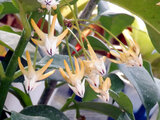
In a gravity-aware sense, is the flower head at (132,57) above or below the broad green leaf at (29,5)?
below

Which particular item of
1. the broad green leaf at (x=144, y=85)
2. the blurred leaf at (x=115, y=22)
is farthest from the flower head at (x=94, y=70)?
the blurred leaf at (x=115, y=22)

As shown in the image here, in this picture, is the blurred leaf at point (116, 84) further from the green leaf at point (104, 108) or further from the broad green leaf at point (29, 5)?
the broad green leaf at point (29, 5)

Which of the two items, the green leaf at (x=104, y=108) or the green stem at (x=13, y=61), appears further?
the green leaf at (x=104, y=108)

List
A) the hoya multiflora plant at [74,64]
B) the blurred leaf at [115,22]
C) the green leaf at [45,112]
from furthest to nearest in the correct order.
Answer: the blurred leaf at [115,22]
the green leaf at [45,112]
the hoya multiflora plant at [74,64]

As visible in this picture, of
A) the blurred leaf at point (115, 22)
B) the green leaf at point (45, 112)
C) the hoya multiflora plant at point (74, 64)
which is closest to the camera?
the hoya multiflora plant at point (74, 64)

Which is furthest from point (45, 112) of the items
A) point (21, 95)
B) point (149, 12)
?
point (149, 12)

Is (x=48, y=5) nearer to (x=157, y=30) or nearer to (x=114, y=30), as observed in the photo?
(x=157, y=30)
